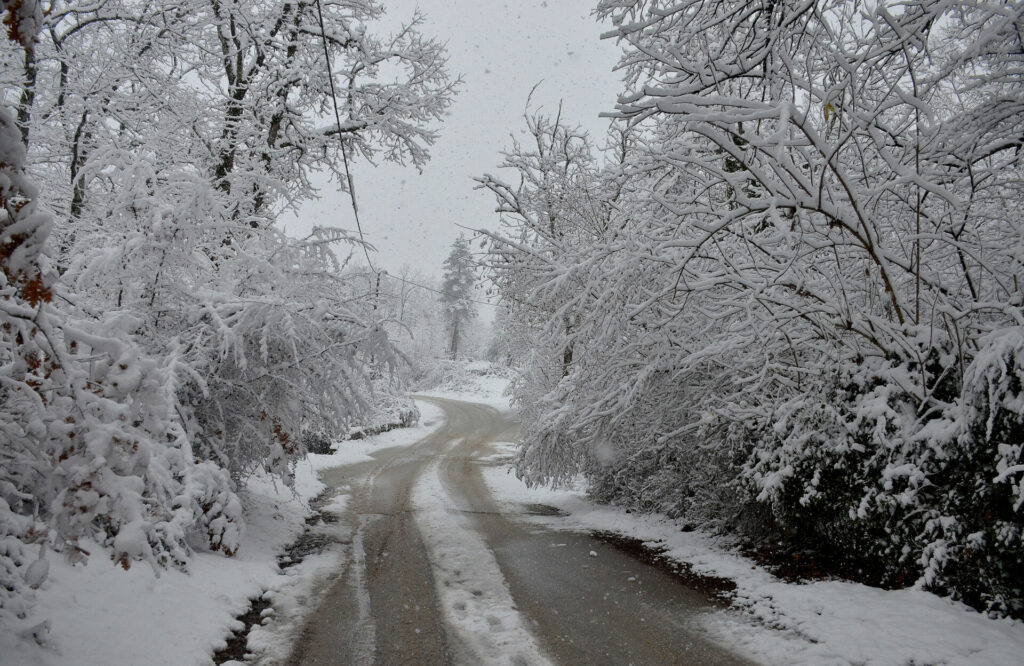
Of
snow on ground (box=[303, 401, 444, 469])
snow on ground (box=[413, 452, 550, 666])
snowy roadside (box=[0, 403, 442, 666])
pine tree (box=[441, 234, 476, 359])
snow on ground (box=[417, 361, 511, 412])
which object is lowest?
snow on ground (box=[303, 401, 444, 469])

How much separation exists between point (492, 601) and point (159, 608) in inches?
118

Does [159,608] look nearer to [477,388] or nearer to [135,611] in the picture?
[135,611]

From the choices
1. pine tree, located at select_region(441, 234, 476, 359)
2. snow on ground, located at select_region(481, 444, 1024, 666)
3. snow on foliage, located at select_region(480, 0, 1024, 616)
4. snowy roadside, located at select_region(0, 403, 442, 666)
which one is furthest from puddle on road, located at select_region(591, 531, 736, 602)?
pine tree, located at select_region(441, 234, 476, 359)

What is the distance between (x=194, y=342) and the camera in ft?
21.3

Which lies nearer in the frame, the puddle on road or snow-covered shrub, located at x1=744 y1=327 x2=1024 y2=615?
snow-covered shrub, located at x1=744 y1=327 x2=1024 y2=615

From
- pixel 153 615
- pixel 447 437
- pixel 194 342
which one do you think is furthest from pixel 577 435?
pixel 447 437

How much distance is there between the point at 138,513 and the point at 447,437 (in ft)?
73.9

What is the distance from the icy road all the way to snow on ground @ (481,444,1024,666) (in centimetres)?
43

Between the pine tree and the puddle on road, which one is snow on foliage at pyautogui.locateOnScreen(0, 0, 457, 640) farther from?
the pine tree

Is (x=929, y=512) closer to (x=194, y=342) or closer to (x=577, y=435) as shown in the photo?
(x=577, y=435)

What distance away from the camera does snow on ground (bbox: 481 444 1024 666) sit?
13.8 feet

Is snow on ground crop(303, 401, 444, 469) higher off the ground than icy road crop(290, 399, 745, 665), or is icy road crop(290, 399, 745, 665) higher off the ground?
icy road crop(290, 399, 745, 665)

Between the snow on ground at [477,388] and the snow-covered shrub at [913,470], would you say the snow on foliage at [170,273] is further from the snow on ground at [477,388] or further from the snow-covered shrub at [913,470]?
the snow on ground at [477,388]

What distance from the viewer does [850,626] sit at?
4.80 m
